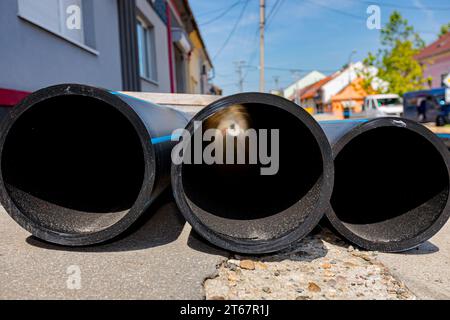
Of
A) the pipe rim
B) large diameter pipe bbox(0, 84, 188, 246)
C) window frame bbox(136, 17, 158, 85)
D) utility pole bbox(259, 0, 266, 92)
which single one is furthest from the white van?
the pipe rim

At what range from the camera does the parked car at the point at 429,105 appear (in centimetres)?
1427

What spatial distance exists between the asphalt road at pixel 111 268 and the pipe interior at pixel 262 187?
24 centimetres

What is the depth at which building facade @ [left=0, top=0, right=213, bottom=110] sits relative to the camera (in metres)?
3.47

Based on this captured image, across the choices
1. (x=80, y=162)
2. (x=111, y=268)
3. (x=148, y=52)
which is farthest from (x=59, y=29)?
(x=148, y=52)

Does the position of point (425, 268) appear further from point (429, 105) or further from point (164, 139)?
point (429, 105)

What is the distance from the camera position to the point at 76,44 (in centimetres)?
500

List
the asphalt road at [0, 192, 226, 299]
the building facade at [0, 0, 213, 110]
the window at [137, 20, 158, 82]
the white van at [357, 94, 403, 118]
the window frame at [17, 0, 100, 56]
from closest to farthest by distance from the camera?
the asphalt road at [0, 192, 226, 299]
the building facade at [0, 0, 213, 110]
the window frame at [17, 0, 100, 56]
the window at [137, 20, 158, 82]
the white van at [357, 94, 403, 118]

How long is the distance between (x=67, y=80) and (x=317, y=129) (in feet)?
13.7

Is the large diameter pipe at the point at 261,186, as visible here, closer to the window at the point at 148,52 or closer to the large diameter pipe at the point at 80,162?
the large diameter pipe at the point at 80,162

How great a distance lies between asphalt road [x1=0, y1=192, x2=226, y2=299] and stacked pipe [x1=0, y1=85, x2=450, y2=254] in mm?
125

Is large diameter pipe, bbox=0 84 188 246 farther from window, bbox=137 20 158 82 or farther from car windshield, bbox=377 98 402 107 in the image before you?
car windshield, bbox=377 98 402 107

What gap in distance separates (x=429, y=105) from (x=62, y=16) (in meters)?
15.8

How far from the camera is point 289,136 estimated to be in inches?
95.0
